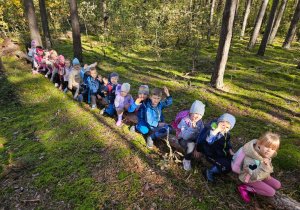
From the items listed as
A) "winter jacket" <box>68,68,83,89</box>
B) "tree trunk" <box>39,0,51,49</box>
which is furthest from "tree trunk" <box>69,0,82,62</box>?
"tree trunk" <box>39,0,51,49</box>

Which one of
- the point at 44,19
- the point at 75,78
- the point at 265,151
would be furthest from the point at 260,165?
the point at 44,19

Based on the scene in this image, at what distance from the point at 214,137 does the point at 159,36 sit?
469 inches

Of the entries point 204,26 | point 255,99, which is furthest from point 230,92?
point 204,26

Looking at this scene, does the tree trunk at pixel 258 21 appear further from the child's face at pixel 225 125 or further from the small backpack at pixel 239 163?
the small backpack at pixel 239 163

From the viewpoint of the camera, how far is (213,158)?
3467 millimetres

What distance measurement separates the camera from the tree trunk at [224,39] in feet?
23.4

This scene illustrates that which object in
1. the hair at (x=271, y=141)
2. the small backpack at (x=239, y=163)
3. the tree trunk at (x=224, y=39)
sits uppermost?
the tree trunk at (x=224, y=39)

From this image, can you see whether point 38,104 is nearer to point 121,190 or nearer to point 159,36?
point 121,190

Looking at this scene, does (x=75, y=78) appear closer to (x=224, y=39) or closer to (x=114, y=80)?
(x=114, y=80)

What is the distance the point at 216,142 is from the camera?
3.31 metres

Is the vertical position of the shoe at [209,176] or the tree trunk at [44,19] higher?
the tree trunk at [44,19]

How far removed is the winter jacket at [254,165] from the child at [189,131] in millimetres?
1092

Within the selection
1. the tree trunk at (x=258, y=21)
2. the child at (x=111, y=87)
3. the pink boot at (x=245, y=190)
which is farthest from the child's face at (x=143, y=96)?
the tree trunk at (x=258, y=21)

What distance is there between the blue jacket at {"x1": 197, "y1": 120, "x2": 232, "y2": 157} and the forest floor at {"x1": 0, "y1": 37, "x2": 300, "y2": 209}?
2.25ft
